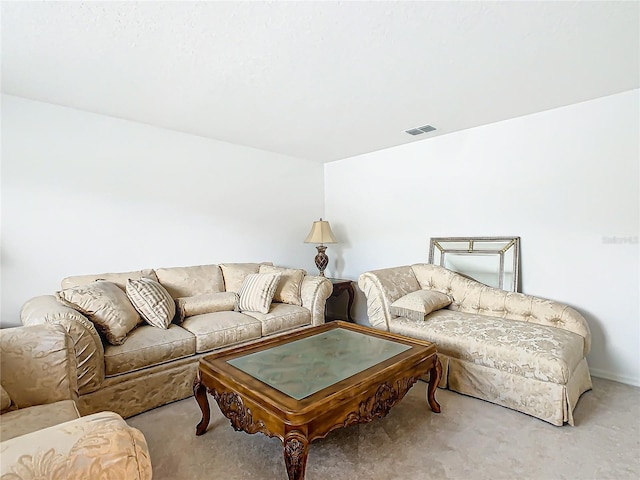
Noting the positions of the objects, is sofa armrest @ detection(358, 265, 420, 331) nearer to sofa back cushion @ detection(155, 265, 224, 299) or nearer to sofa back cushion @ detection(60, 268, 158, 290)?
sofa back cushion @ detection(155, 265, 224, 299)

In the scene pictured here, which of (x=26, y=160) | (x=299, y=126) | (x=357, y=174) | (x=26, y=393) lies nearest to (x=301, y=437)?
(x=26, y=393)

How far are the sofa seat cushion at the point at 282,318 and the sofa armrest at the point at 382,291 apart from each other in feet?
2.02

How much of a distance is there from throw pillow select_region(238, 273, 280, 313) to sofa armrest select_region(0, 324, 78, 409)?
1556 mm

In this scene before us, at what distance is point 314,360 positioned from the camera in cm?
192

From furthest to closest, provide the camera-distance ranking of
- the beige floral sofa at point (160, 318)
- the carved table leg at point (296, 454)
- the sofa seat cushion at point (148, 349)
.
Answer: the sofa seat cushion at point (148, 349)
the beige floral sofa at point (160, 318)
the carved table leg at point (296, 454)

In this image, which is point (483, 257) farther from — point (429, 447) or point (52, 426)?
point (52, 426)

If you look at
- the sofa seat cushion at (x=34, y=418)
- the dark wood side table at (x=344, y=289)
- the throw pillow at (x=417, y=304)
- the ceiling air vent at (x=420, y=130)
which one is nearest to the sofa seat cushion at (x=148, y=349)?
the sofa seat cushion at (x=34, y=418)

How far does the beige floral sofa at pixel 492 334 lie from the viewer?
6.72 feet

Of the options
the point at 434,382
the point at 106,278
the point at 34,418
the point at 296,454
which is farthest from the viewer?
the point at 106,278

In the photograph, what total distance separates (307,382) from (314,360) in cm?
28

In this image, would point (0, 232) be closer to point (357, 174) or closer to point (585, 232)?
point (357, 174)

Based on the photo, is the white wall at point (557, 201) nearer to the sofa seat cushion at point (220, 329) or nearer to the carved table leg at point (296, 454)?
the sofa seat cushion at point (220, 329)

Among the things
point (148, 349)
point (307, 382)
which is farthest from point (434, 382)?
point (148, 349)

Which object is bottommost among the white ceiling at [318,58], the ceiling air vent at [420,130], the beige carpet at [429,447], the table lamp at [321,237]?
the beige carpet at [429,447]
